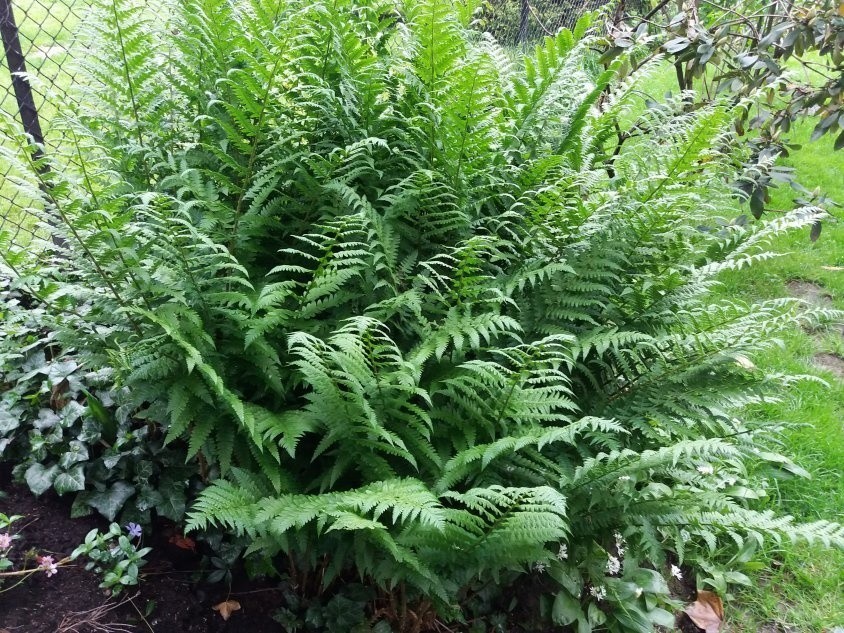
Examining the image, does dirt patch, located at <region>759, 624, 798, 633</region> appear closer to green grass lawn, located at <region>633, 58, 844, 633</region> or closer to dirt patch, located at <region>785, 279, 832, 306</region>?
green grass lawn, located at <region>633, 58, 844, 633</region>

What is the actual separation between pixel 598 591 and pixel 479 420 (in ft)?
3.00

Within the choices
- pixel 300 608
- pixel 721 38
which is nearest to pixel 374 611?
pixel 300 608

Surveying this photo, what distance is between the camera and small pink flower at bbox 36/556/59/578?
2004mm

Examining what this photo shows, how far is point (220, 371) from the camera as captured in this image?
2.03 m

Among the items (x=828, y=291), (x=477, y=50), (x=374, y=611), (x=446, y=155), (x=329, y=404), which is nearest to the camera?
(x=329, y=404)

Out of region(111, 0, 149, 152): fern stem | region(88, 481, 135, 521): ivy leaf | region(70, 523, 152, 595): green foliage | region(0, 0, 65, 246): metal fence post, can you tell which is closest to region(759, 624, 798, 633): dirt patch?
region(70, 523, 152, 595): green foliage

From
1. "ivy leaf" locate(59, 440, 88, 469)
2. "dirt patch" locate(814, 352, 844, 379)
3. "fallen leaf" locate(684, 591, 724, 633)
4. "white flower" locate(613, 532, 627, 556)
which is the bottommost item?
"dirt patch" locate(814, 352, 844, 379)

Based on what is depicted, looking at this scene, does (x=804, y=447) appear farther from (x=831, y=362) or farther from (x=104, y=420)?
(x=104, y=420)

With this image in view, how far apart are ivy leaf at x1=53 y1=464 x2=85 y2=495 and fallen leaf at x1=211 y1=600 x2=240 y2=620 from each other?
0.61m

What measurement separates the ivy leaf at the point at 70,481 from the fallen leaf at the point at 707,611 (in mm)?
2330

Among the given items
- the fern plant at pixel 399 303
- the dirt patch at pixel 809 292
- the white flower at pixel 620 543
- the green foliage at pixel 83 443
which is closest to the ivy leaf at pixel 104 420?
the green foliage at pixel 83 443

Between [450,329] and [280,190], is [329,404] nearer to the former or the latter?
[450,329]

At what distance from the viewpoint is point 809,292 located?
15.3 ft


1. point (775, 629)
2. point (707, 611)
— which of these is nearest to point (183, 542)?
point (707, 611)
